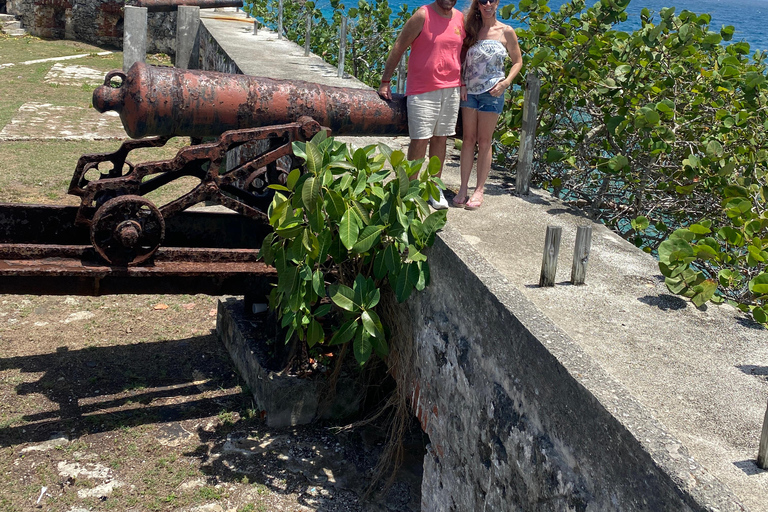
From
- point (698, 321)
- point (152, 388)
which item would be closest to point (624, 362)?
point (698, 321)

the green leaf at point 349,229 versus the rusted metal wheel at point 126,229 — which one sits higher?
the green leaf at point 349,229

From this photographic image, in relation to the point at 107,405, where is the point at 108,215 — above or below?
above

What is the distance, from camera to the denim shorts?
4520mm

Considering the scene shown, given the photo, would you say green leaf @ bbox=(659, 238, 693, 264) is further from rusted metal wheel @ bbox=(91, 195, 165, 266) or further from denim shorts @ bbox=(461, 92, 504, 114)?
rusted metal wheel @ bbox=(91, 195, 165, 266)

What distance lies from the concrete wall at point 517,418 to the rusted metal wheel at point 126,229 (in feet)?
4.56

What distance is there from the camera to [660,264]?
3547 mm

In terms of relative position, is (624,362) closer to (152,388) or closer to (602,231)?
(602,231)

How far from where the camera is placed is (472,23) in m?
4.47

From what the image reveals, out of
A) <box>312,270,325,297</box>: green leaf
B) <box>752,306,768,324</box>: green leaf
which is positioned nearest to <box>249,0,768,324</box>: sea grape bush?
<box>752,306,768,324</box>: green leaf

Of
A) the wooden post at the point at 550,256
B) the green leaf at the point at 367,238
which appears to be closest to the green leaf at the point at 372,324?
the green leaf at the point at 367,238

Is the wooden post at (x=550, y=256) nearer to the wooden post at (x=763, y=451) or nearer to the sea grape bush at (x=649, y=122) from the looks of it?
the sea grape bush at (x=649, y=122)

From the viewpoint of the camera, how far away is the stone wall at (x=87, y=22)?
16062 mm

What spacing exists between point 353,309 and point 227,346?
1839 mm

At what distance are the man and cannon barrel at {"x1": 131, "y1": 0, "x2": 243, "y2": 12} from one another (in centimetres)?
999
